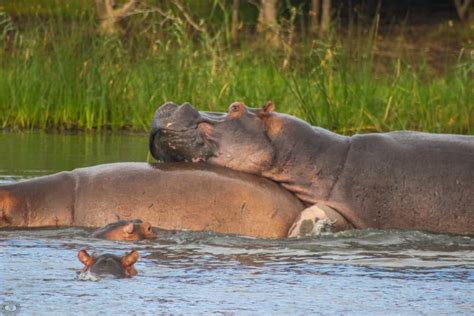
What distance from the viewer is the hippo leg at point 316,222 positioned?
6.50 metres

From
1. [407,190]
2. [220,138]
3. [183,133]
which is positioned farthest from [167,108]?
[407,190]

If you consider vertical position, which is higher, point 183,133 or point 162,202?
point 183,133

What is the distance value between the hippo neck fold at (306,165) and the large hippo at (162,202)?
102 millimetres

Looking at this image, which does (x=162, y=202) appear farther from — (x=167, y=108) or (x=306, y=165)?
(x=306, y=165)

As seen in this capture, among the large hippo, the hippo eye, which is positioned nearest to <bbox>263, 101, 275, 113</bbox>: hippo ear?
the hippo eye

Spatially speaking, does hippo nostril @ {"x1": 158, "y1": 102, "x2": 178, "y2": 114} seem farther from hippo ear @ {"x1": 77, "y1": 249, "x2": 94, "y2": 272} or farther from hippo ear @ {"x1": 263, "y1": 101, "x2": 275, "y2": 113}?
hippo ear @ {"x1": 77, "y1": 249, "x2": 94, "y2": 272}

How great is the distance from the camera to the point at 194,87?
40.7ft

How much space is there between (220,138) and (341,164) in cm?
59

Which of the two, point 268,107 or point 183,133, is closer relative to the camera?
point 183,133

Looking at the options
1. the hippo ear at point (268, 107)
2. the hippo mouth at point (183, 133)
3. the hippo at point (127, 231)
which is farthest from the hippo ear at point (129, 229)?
the hippo ear at point (268, 107)

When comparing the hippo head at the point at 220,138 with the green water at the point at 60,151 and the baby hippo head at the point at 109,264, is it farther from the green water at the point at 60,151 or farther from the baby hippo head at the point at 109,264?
the green water at the point at 60,151

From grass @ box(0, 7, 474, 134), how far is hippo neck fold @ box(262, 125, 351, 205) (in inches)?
157

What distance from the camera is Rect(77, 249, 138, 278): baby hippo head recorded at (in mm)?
5375

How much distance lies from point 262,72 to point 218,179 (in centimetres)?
632
